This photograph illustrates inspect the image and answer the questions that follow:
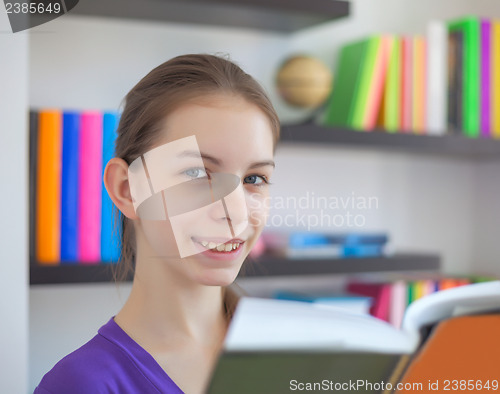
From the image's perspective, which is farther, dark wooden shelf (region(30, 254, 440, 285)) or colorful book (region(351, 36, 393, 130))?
colorful book (region(351, 36, 393, 130))

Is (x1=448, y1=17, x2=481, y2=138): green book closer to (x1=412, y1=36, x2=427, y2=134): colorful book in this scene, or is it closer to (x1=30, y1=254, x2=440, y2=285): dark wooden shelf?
(x1=412, y1=36, x2=427, y2=134): colorful book

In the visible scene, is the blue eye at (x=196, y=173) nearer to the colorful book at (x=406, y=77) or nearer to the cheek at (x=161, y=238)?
the cheek at (x=161, y=238)

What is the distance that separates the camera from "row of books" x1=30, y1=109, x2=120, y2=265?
4.18ft

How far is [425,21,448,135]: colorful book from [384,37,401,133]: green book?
89 millimetres

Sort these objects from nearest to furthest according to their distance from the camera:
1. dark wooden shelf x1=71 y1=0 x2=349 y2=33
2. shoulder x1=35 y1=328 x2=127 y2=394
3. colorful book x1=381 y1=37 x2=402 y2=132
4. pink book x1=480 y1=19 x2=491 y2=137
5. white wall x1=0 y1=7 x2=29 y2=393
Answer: shoulder x1=35 y1=328 x2=127 y2=394, white wall x1=0 y1=7 x2=29 y2=393, dark wooden shelf x1=71 y1=0 x2=349 y2=33, colorful book x1=381 y1=37 x2=402 y2=132, pink book x1=480 y1=19 x2=491 y2=137

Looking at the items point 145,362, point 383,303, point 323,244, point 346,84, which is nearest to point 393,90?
point 346,84

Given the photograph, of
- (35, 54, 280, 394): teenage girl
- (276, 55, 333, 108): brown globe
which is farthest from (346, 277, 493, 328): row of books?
(35, 54, 280, 394): teenage girl

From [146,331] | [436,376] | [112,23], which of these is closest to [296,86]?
[112,23]

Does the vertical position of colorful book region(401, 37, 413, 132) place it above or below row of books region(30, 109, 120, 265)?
above

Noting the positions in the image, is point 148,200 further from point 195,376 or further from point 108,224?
point 108,224

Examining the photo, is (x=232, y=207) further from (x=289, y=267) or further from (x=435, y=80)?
(x=435, y=80)

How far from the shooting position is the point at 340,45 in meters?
1.78

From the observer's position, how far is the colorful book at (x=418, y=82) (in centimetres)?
167

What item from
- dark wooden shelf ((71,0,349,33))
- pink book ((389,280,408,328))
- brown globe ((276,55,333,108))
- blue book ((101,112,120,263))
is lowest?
pink book ((389,280,408,328))
